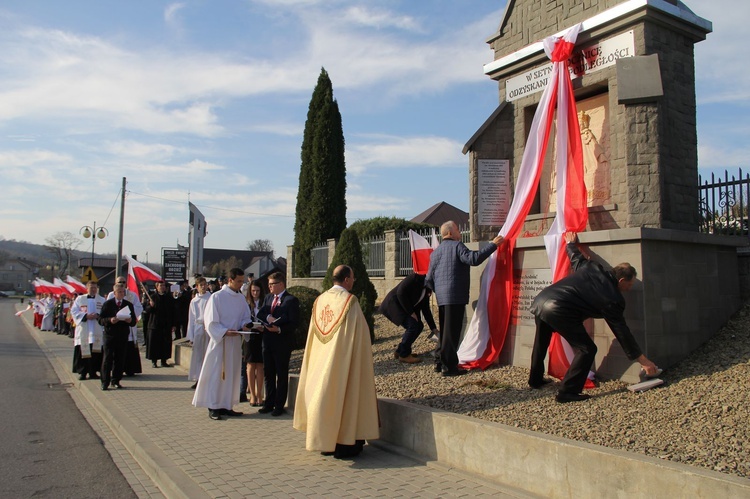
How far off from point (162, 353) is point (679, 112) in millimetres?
11477

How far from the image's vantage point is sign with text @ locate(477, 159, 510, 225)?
10117 mm

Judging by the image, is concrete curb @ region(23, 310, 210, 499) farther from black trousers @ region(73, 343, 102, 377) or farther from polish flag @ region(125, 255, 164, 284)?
polish flag @ region(125, 255, 164, 284)

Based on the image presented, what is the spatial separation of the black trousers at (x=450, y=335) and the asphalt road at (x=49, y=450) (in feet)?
12.8

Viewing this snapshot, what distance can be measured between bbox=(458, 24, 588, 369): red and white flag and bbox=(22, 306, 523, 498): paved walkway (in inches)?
97.9

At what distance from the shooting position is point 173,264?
23.3 metres

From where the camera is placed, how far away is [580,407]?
5.86 meters

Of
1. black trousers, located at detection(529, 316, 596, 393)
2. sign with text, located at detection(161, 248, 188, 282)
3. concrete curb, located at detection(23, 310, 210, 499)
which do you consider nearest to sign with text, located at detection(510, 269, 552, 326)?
black trousers, located at detection(529, 316, 596, 393)

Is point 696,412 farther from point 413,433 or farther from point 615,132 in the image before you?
point 615,132

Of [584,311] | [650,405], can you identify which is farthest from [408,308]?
[650,405]

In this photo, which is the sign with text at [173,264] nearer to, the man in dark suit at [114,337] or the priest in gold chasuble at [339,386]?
the man in dark suit at [114,337]

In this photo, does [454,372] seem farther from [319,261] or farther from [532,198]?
[319,261]

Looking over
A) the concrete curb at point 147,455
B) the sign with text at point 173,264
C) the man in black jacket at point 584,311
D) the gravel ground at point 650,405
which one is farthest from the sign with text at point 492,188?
the sign with text at point 173,264

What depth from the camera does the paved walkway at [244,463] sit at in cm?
513

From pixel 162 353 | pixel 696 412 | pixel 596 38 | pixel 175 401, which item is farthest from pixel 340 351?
pixel 162 353
